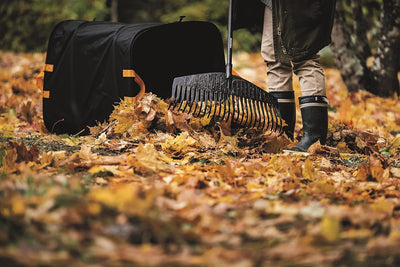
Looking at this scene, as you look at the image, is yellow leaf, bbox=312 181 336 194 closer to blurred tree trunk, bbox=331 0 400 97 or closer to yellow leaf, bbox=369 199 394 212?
yellow leaf, bbox=369 199 394 212

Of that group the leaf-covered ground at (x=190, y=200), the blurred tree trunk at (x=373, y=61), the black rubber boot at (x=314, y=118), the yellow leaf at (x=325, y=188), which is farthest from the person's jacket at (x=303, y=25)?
the blurred tree trunk at (x=373, y=61)

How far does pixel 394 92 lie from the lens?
509cm

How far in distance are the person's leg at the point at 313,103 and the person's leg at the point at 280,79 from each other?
182 mm

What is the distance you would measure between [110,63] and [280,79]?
1.09 meters

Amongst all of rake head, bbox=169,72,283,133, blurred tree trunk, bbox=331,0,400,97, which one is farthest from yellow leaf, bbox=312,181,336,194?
blurred tree trunk, bbox=331,0,400,97

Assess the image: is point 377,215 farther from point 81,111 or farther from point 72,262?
point 81,111

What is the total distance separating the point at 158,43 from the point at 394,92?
3.34 meters

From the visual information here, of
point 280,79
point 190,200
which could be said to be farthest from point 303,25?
point 190,200

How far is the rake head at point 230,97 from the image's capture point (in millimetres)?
2455

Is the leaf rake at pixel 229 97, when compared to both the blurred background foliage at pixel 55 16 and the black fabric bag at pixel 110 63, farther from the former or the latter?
the blurred background foliage at pixel 55 16

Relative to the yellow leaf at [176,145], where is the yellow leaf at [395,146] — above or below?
below

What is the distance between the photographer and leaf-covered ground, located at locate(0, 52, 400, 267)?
928 millimetres

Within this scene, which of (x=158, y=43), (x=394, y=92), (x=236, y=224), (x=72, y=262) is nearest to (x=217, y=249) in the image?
(x=236, y=224)

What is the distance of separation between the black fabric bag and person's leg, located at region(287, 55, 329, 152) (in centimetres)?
91
